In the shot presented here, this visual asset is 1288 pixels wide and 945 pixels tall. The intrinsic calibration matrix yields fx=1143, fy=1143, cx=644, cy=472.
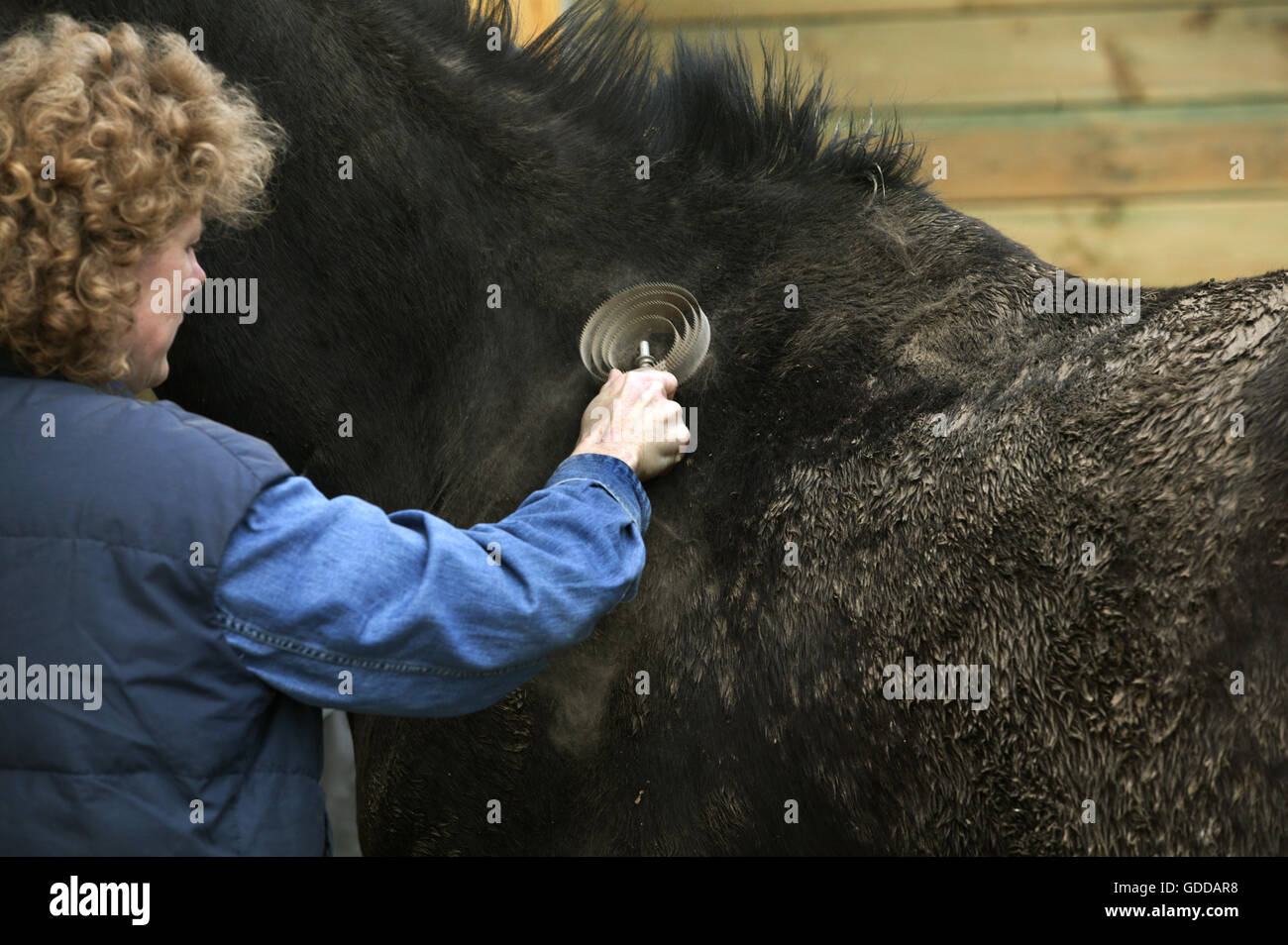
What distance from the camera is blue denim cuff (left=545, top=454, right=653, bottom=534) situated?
4.83ft

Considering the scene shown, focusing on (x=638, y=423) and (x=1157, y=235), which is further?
(x=1157, y=235)

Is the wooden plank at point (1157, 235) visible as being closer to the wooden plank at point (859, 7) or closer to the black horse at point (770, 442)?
the wooden plank at point (859, 7)

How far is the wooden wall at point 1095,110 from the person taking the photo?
405 cm

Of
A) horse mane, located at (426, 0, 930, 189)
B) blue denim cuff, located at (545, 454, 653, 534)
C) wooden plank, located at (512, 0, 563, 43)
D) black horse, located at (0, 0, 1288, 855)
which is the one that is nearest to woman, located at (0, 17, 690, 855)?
blue denim cuff, located at (545, 454, 653, 534)

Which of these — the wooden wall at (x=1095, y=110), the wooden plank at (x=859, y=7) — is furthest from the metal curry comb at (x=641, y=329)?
the wooden plank at (x=859, y=7)

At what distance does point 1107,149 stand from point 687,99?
9.05ft

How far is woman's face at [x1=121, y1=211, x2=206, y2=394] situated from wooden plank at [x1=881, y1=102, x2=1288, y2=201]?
125 inches

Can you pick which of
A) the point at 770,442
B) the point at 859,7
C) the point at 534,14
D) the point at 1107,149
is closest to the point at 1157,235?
the point at 1107,149

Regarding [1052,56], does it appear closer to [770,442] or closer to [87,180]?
[770,442]

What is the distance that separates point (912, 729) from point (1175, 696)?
1.05 feet

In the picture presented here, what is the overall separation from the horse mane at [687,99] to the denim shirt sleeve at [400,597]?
33.5 inches

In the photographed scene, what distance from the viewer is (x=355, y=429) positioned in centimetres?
193

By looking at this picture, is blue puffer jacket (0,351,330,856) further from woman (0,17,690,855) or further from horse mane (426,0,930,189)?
horse mane (426,0,930,189)

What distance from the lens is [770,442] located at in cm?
173
